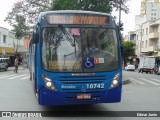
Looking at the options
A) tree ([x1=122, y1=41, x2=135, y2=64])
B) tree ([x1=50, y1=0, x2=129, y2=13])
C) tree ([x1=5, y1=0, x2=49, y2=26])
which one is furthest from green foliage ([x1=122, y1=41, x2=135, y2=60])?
tree ([x1=50, y1=0, x2=129, y2=13])

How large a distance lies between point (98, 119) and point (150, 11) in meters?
82.6

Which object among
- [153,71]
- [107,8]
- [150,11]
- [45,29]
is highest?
[150,11]

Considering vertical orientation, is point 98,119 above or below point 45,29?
below

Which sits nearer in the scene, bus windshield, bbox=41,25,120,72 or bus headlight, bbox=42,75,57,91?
bus headlight, bbox=42,75,57,91

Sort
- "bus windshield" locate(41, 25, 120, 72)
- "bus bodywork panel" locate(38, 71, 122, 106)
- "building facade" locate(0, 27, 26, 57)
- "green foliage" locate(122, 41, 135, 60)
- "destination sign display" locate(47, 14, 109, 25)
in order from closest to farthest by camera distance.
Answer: "bus bodywork panel" locate(38, 71, 122, 106) → "bus windshield" locate(41, 25, 120, 72) → "destination sign display" locate(47, 14, 109, 25) → "building facade" locate(0, 27, 26, 57) → "green foliage" locate(122, 41, 135, 60)

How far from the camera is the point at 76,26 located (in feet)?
30.6

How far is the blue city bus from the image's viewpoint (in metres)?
8.91

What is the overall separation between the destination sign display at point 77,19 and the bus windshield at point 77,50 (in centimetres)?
19

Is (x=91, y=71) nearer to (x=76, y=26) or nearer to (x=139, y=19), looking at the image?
(x=76, y=26)

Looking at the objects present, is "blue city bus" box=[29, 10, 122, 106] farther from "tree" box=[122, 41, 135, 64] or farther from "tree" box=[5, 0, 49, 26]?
"tree" box=[122, 41, 135, 64]

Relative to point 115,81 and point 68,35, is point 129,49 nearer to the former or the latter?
point 115,81

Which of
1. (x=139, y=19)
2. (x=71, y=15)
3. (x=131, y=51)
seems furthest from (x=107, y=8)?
(x=139, y=19)

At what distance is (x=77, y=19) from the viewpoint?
9469mm

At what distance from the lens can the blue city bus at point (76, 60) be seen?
8.91 meters
